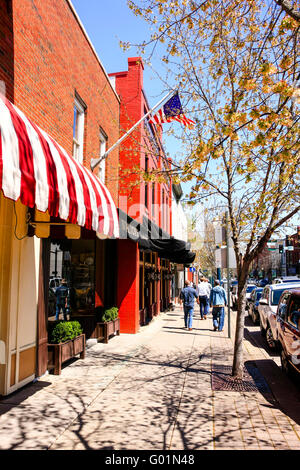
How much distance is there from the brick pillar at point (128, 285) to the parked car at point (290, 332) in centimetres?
474

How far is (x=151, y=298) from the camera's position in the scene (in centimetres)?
1536

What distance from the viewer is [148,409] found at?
16.1 feet

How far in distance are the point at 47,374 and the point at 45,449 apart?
285cm

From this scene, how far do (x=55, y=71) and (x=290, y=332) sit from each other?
21.7ft

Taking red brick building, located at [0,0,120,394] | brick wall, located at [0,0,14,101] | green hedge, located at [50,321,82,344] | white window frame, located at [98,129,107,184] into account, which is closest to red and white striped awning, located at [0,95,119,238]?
red brick building, located at [0,0,120,394]

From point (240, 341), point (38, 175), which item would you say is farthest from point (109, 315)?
point (38, 175)

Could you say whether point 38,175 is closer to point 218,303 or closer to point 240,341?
point 240,341

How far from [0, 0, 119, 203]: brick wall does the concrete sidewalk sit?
15.0ft

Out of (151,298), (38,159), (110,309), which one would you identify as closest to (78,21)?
(38,159)

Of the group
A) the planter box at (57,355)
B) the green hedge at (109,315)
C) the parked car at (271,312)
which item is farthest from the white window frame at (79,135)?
the parked car at (271,312)

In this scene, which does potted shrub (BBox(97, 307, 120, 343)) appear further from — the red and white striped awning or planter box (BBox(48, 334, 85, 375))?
the red and white striped awning

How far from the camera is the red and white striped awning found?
329 cm
